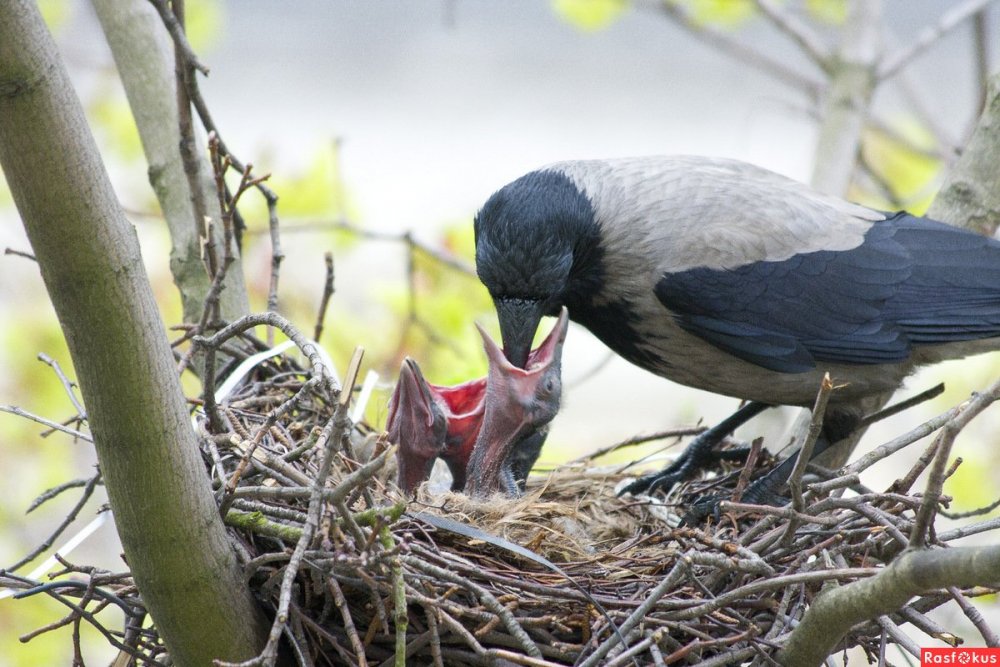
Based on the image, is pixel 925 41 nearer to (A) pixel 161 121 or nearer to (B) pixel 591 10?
(B) pixel 591 10

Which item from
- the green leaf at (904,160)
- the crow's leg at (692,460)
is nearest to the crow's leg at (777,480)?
the crow's leg at (692,460)

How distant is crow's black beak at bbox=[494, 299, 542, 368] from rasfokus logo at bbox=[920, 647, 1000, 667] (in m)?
1.22

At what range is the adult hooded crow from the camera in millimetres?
2877

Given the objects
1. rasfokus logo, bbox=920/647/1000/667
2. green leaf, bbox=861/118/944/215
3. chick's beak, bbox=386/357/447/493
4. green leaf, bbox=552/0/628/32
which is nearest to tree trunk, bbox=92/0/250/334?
chick's beak, bbox=386/357/447/493

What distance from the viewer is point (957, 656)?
2312mm

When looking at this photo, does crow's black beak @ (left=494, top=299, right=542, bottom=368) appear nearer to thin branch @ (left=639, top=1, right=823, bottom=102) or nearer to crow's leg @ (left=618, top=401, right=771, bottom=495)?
crow's leg @ (left=618, top=401, right=771, bottom=495)

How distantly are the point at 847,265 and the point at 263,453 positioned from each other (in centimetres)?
180

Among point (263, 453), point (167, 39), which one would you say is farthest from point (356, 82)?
point (263, 453)

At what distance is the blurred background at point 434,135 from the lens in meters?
4.38

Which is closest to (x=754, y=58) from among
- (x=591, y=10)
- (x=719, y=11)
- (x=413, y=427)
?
(x=719, y=11)

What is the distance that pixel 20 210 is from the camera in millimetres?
1516

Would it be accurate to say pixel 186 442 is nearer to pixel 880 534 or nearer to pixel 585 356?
pixel 880 534

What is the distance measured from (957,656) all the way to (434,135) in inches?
216

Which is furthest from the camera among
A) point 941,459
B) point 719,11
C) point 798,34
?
point 719,11
